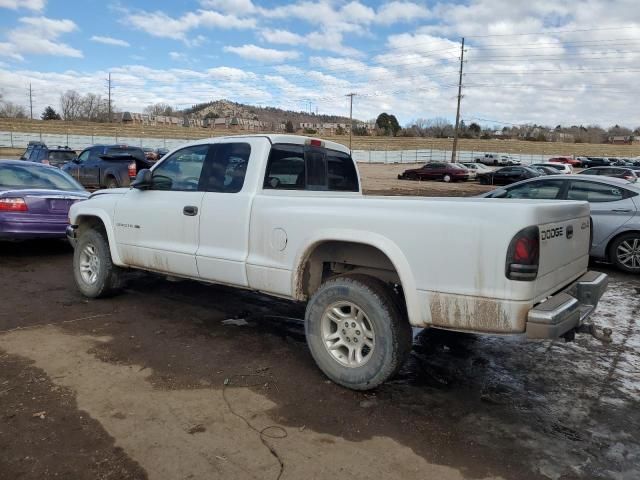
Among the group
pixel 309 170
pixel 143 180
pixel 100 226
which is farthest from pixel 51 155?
pixel 309 170

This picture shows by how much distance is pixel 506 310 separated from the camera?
3.13 m

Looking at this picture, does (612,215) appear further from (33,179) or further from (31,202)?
(33,179)

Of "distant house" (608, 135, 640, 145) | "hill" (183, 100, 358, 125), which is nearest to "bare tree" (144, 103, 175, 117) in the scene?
"hill" (183, 100, 358, 125)

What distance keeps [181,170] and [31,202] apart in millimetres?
4232

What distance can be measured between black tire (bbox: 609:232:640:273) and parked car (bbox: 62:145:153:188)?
13.3 m

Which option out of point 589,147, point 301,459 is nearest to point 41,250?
point 301,459

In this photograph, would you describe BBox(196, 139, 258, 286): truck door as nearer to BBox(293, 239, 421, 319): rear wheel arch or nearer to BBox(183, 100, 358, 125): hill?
BBox(293, 239, 421, 319): rear wheel arch

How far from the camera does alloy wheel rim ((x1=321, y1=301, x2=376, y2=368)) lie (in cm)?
382

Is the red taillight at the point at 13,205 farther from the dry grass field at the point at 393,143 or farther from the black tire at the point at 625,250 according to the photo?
the dry grass field at the point at 393,143

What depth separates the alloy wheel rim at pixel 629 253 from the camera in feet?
26.5

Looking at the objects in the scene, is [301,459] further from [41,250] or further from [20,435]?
[41,250]

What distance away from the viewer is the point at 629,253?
8133mm

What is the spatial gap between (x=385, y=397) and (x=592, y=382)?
1.76 m

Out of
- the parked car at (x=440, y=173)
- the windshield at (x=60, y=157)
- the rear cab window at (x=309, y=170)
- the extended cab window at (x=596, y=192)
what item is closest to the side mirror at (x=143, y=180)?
the rear cab window at (x=309, y=170)
